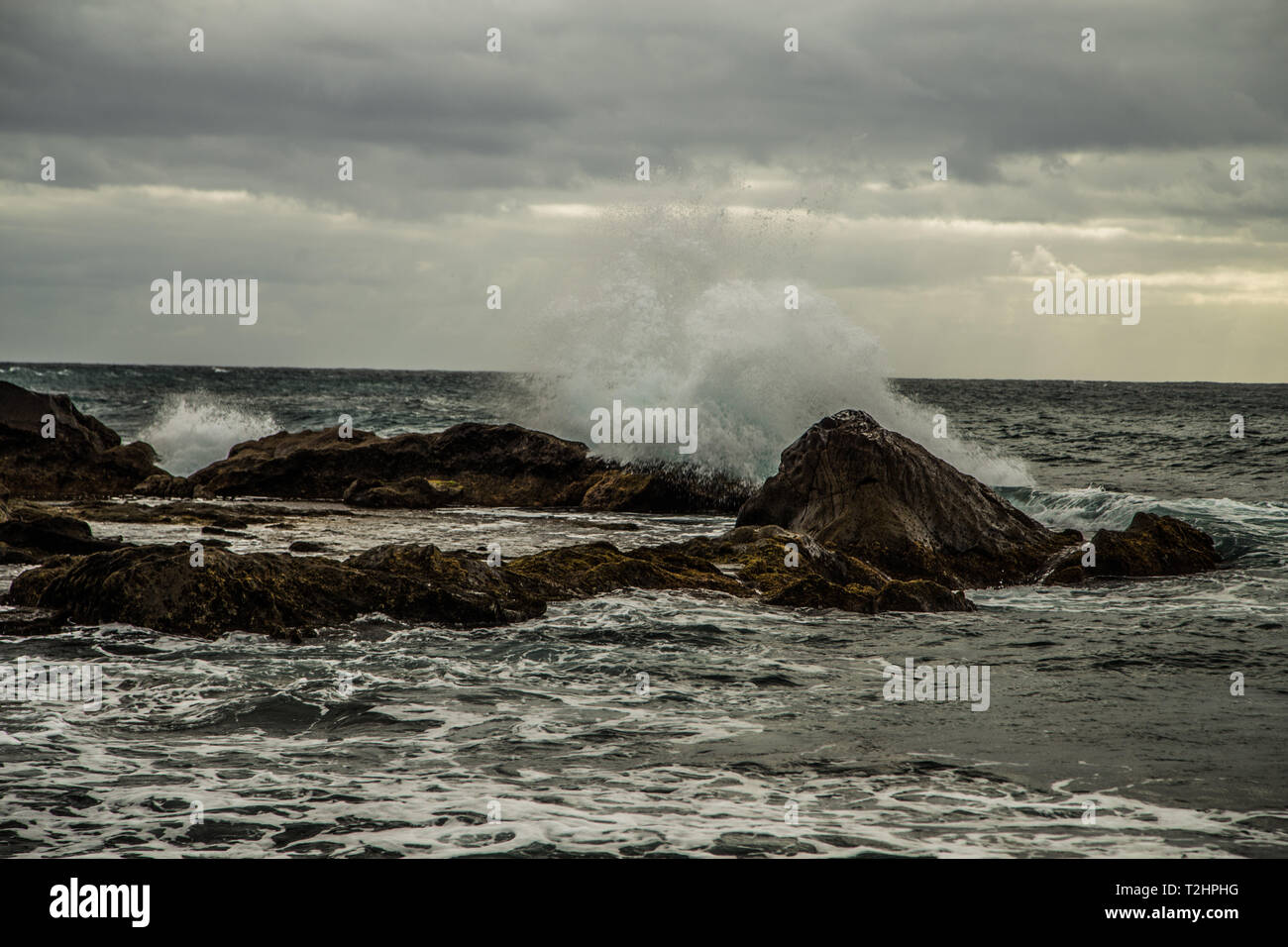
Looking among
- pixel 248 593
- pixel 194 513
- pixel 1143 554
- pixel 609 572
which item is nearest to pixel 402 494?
pixel 194 513

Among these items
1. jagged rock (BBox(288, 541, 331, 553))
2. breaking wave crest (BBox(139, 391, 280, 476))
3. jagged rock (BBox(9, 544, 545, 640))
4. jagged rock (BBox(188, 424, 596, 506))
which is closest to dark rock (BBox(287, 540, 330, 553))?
jagged rock (BBox(288, 541, 331, 553))

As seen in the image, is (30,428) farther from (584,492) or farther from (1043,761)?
(1043,761)

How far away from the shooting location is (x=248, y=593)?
805 centimetres

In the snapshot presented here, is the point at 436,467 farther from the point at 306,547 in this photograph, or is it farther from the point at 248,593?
the point at 248,593

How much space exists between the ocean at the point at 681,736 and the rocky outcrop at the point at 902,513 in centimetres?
74

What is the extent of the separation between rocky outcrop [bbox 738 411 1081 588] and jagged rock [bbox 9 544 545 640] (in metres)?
3.93

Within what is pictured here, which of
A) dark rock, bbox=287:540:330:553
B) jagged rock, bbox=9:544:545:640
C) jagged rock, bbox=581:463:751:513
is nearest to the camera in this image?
jagged rock, bbox=9:544:545:640

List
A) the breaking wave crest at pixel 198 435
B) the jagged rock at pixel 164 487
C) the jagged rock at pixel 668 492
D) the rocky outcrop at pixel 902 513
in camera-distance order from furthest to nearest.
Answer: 1. the breaking wave crest at pixel 198 435
2. the jagged rock at pixel 164 487
3. the jagged rock at pixel 668 492
4. the rocky outcrop at pixel 902 513

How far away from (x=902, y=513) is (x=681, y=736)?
20.0ft

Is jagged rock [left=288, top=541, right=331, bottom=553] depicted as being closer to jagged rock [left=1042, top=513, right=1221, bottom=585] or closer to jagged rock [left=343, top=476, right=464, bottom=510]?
jagged rock [left=343, top=476, right=464, bottom=510]

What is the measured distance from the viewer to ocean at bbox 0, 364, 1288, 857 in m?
4.55

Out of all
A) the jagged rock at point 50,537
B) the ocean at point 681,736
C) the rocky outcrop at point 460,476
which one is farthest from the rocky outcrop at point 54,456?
the ocean at point 681,736

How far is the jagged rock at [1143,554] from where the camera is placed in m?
11.4

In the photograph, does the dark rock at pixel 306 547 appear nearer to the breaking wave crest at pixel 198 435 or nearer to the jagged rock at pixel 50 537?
the jagged rock at pixel 50 537
